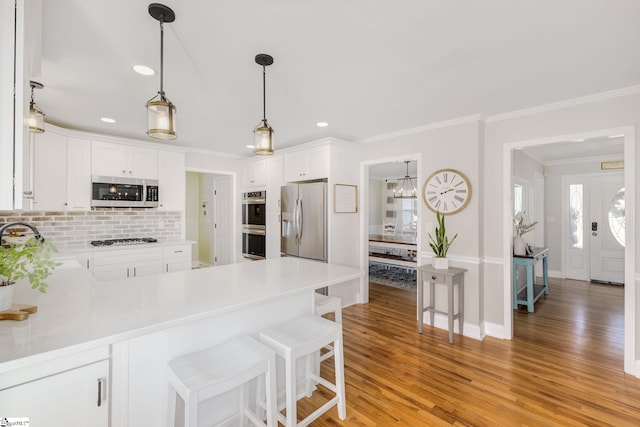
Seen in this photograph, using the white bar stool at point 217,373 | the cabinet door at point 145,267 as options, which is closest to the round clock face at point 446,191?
the white bar stool at point 217,373

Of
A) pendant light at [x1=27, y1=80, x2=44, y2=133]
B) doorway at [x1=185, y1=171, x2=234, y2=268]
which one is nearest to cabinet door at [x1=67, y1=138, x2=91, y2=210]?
pendant light at [x1=27, y1=80, x2=44, y2=133]

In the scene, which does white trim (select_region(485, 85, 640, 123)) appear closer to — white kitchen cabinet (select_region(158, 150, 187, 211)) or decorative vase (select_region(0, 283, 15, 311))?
decorative vase (select_region(0, 283, 15, 311))

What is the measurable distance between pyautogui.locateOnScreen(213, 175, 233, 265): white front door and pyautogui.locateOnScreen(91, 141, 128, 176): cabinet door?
1.87 metres

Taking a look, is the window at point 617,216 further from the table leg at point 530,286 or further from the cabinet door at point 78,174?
the cabinet door at point 78,174

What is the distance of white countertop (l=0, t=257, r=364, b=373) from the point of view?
3.45ft

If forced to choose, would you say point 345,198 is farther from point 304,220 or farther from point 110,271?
point 110,271

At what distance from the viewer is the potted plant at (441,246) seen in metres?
3.27

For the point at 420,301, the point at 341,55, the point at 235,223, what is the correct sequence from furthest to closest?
1. the point at 235,223
2. the point at 420,301
3. the point at 341,55

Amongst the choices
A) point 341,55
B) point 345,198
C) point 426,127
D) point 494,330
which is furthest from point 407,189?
point 341,55

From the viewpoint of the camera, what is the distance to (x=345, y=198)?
4117mm

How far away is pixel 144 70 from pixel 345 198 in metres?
2.68

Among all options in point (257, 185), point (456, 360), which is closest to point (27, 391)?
point (456, 360)

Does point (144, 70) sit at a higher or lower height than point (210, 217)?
higher

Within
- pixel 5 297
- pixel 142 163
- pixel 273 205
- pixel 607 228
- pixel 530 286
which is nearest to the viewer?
pixel 5 297
